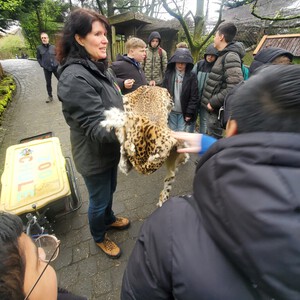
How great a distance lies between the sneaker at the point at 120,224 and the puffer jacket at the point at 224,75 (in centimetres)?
255

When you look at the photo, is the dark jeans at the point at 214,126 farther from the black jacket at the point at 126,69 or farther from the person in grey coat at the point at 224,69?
the black jacket at the point at 126,69

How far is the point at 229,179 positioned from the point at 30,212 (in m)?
2.46

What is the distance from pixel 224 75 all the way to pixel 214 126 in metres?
1.01

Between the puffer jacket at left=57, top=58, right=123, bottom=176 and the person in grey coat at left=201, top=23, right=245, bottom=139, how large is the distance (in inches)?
88.6

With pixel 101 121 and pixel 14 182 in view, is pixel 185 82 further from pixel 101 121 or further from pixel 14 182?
pixel 14 182

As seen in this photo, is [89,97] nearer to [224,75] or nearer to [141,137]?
[141,137]

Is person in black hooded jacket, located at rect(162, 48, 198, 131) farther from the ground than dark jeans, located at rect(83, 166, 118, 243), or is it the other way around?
person in black hooded jacket, located at rect(162, 48, 198, 131)

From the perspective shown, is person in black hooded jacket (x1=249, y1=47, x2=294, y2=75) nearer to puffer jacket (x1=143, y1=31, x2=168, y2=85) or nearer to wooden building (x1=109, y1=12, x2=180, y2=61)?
puffer jacket (x1=143, y1=31, x2=168, y2=85)

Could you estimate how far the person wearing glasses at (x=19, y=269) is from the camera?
0.76 meters

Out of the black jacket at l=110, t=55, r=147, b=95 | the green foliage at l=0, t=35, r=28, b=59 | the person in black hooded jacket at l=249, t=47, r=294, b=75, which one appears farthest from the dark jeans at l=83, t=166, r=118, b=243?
the green foliage at l=0, t=35, r=28, b=59

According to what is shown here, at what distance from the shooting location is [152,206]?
3.41 m

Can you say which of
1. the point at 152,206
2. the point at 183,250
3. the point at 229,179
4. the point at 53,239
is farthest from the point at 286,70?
the point at 152,206

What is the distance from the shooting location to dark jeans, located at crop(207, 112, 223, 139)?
3.95m

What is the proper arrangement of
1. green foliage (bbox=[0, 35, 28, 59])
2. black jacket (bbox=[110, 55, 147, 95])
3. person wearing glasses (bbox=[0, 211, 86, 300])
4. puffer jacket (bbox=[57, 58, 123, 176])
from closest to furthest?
person wearing glasses (bbox=[0, 211, 86, 300]) < puffer jacket (bbox=[57, 58, 123, 176]) < black jacket (bbox=[110, 55, 147, 95]) < green foliage (bbox=[0, 35, 28, 59])
